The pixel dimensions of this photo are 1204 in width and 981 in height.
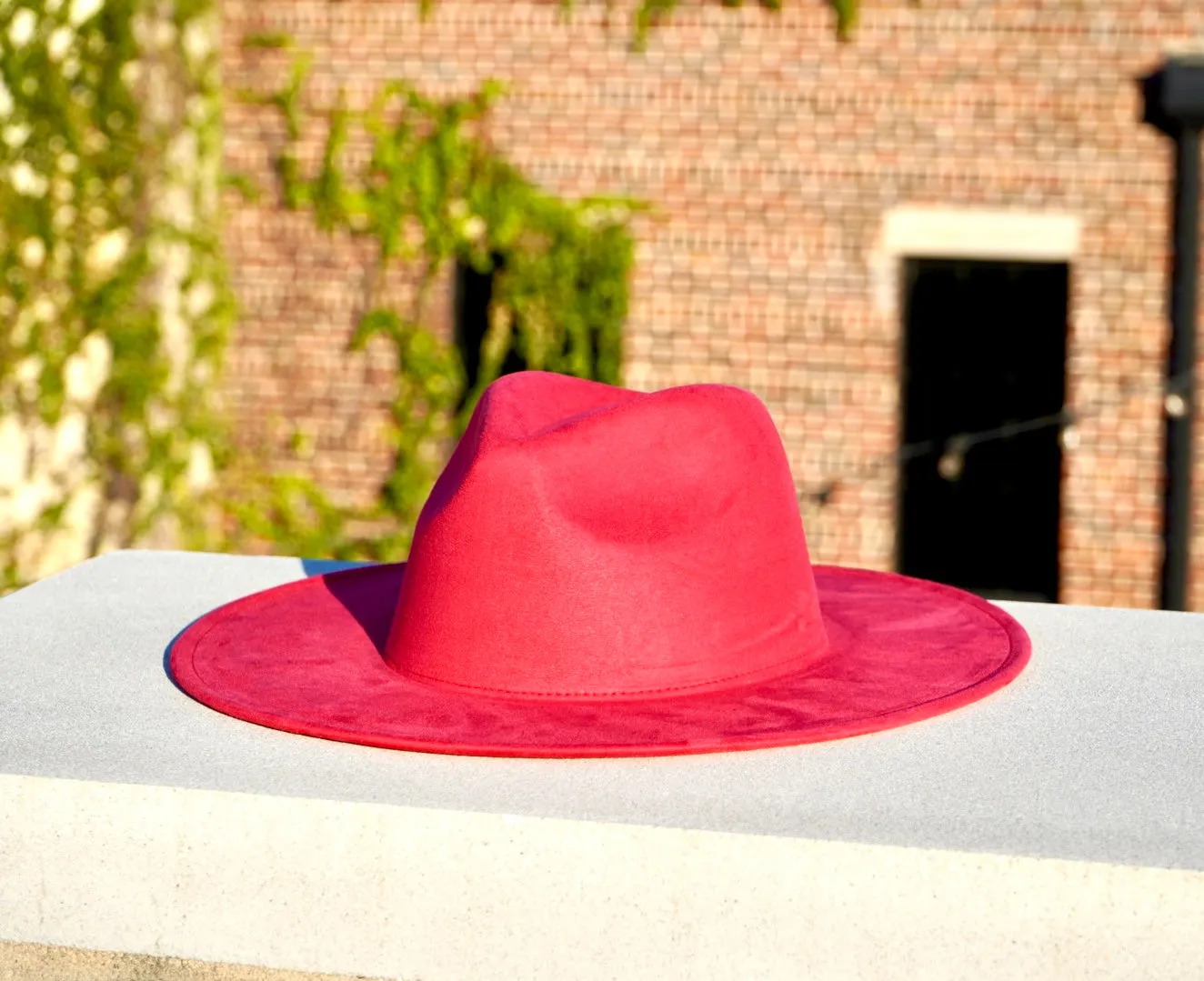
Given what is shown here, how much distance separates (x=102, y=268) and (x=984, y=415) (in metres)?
5.06

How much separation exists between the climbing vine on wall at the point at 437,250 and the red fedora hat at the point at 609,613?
5.83 meters

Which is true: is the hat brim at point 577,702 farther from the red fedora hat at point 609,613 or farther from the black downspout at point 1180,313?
the black downspout at point 1180,313

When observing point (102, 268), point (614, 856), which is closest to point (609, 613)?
point (614, 856)

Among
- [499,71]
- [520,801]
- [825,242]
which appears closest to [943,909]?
[520,801]

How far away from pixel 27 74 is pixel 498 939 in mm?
7606

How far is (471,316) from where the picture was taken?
9641mm

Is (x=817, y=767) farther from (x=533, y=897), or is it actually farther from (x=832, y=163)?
(x=832, y=163)

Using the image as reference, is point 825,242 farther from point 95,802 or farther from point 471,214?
point 95,802

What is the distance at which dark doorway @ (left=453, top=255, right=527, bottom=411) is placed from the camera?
9.59m

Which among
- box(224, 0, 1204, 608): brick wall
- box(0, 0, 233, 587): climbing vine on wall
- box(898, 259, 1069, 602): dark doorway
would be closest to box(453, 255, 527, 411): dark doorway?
box(224, 0, 1204, 608): brick wall

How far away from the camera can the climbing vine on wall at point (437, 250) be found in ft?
30.3

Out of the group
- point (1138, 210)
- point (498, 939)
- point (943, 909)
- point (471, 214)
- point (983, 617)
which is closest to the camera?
point (943, 909)

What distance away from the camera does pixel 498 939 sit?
2.73 meters

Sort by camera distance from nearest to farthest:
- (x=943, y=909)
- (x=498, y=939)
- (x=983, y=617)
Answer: (x=943, y=909) < (x=498, y=939) < (x=983, y=617)
